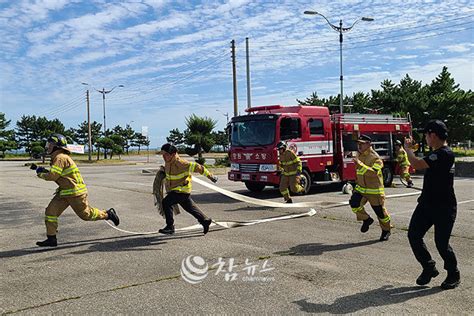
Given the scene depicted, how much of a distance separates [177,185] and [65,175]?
176 centimetres

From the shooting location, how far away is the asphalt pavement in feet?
14.1

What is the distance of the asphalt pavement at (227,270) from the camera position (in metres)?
4.30

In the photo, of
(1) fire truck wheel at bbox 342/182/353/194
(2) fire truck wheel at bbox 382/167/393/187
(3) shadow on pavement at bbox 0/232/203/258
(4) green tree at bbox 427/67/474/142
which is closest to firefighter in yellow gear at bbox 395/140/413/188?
(2) fire truck wheel at bbox 382/167/393/187

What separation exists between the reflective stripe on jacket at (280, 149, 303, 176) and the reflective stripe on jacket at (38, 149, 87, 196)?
5.79 m

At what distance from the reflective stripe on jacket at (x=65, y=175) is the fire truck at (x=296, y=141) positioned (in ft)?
22.4

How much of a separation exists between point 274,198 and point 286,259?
7457 mm

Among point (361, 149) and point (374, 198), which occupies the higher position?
point (361, 149)

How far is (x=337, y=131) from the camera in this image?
14.6m

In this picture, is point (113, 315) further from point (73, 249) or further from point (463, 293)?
point (463, 293)

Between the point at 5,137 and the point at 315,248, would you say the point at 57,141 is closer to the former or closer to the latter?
the point at 315,248

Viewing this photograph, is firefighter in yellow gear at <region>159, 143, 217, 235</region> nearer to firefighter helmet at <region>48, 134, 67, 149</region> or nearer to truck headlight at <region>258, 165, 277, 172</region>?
firefighter helmet at <region>48, 134, 67, 149</region>

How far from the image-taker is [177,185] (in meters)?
7.44

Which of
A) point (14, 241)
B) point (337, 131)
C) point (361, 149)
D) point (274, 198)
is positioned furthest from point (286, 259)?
point (337, 131)

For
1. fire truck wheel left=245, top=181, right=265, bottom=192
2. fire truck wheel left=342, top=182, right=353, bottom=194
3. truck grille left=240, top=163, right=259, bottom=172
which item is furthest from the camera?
fire truck wheel left=245, top=181, right=265, bottom=192
